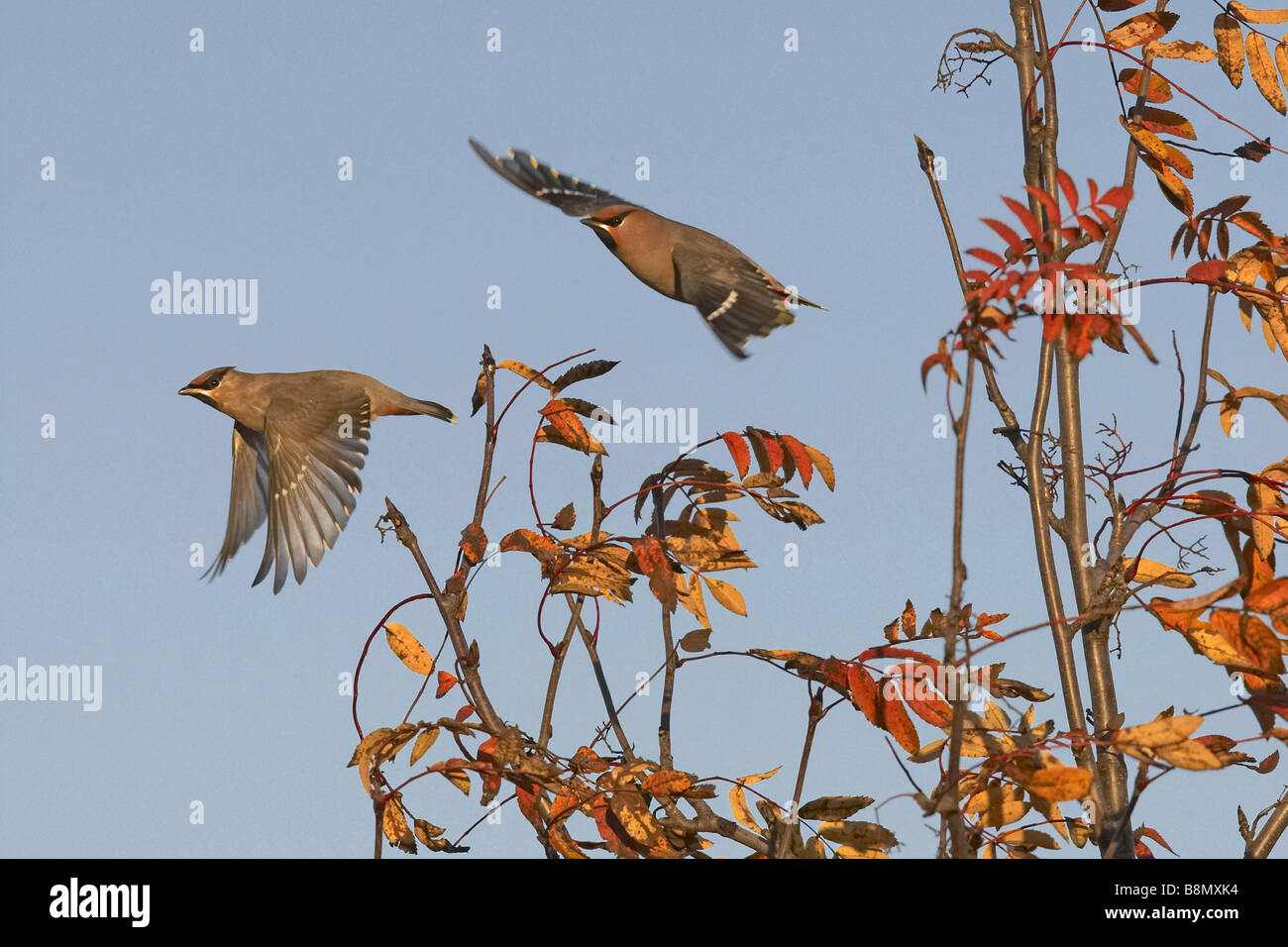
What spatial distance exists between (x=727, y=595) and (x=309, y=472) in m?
2.57

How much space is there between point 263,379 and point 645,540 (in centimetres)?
341

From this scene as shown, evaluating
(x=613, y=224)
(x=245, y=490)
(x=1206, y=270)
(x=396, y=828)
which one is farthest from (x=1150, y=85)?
(x=245, y=490)

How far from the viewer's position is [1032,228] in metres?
2.06

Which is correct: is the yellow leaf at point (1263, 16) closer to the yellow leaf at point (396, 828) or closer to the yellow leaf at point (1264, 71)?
the yellow leaf at point (1264, 71)

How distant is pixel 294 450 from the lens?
509 cm

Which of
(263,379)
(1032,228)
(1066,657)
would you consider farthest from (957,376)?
(263,379)

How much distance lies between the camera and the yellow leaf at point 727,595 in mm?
2910

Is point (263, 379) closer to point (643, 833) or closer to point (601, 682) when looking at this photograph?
point (601, 682)

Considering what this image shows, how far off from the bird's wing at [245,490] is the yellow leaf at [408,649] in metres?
2.29

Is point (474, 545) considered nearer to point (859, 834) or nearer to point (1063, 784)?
point (859, 834)

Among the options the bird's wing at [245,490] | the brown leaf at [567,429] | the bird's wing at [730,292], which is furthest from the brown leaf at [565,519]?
the bird's wing at [245,490]

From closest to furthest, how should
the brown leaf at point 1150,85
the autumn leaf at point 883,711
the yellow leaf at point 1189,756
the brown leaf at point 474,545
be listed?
the yellow leaf at point 1189,756
the autumn leaf at point 883,711
the brown leaf at point 474,545
the brown leaf at point 1150,85

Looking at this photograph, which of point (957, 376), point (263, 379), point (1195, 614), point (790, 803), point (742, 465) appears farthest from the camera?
point (263, 379)
